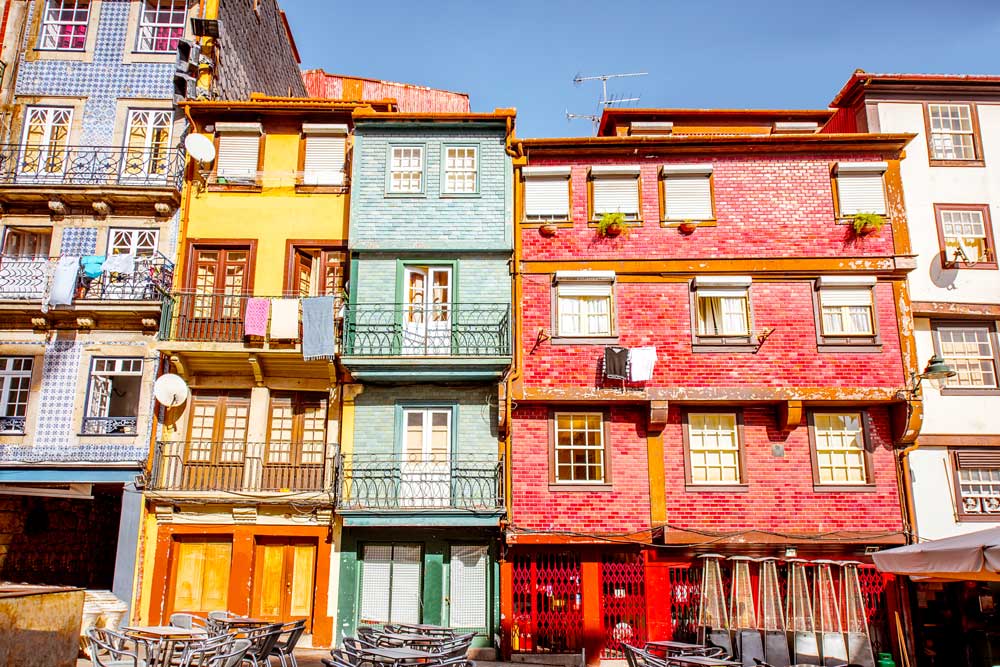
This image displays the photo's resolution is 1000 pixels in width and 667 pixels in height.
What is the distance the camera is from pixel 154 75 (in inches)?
804

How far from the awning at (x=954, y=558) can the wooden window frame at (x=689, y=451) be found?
3959 millimetres

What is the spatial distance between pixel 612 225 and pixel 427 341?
16.8 ft

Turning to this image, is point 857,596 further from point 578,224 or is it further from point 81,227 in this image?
point 81,227

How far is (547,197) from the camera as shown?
63.0ft

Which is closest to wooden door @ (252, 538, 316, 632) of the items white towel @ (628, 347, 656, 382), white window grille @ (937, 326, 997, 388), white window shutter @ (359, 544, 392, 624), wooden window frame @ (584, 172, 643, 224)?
white window shutter @ (359, 544, 392, 624)

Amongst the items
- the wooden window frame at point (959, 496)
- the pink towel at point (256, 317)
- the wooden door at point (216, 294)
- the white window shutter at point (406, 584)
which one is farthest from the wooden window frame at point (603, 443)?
Result: the wooden window frame at point (959, 496)

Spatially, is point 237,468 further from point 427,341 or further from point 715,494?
point 715,494

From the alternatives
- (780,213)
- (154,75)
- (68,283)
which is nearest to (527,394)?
(780,213)

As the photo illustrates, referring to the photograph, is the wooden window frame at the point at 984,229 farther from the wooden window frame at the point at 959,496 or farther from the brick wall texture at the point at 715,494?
the wooden window frame at the point at 959,496

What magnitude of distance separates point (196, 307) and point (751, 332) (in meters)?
12.9

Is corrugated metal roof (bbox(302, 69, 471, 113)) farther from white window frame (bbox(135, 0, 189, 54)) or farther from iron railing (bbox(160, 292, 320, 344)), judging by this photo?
iron railing (bbox(160, 292, 320, 344))

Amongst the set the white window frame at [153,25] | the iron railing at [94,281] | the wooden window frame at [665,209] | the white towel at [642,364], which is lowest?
the white towel at [642,364]

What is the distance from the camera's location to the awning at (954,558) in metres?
11.0

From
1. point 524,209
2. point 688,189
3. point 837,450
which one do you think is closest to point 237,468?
point 524,209
